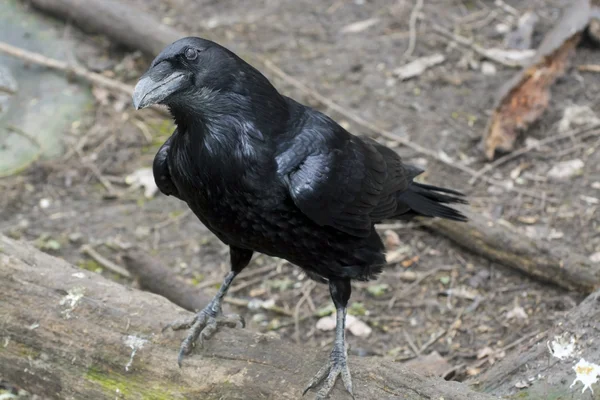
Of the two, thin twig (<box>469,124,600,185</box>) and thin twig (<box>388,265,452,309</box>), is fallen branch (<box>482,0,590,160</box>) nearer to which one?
thin twig (<box>469,124,600,185</box>)

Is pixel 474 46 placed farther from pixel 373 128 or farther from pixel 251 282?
pixel 251 282

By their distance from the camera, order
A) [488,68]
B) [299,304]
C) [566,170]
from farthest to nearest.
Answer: [488,68]
[566,170]
[299,304]

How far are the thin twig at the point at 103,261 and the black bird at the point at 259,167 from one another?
1779 millimetres

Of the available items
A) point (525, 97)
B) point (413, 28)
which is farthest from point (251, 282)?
point (413, 28)

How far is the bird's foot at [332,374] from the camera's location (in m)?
3.12

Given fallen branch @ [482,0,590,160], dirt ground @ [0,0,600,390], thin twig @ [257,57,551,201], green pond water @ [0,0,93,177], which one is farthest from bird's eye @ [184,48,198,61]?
green pond water @ [0,0,93,177]

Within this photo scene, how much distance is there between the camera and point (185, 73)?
2.96 meters

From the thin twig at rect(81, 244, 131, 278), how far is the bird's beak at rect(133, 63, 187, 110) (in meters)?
2.48

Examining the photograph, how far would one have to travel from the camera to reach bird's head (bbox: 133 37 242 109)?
9.50 feet

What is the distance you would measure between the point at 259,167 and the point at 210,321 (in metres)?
0.93

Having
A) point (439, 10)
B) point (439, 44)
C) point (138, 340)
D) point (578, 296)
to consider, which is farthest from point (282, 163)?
point (439, 10)

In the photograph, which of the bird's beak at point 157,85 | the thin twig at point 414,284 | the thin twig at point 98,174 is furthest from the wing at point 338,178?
the thin twig at point 98,174

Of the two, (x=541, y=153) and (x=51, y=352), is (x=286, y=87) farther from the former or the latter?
(x=51, y=352)

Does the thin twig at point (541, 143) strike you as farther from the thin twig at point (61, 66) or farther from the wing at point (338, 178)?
the thin twig at point (61, 66)
